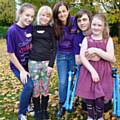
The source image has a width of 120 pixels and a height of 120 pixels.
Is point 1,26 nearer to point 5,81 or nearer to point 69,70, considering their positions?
point 5,81

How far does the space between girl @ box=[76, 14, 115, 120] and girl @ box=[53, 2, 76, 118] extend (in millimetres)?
534

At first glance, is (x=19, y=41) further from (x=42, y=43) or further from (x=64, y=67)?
(x=64, y=67)

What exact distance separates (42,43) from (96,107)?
114 cm

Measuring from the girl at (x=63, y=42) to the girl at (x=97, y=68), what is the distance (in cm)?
53

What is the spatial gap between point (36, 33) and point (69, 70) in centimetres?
79

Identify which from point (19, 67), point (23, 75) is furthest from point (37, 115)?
point (19, 67)

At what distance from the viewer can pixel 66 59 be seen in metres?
5.18

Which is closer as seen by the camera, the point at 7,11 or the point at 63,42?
the point at 63,42

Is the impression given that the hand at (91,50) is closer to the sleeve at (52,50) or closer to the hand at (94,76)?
the hand at (94,76)

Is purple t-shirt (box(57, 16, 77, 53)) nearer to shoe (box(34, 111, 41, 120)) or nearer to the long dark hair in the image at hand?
the long dark hair

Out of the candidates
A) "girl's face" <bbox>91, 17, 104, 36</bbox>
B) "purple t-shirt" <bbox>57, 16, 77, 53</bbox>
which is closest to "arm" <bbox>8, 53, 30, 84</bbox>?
"purple t-shirt" <bbox>57, 16, 77, 53</bbox>

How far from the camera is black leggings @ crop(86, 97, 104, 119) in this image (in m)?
4.52

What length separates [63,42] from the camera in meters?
5.09

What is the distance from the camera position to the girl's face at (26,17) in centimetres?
483
